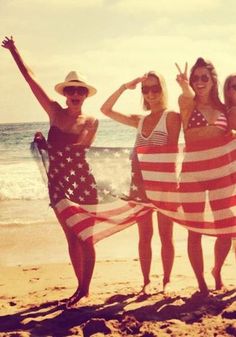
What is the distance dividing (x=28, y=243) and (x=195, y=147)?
432 cm

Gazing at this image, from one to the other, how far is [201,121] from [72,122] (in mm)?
1210

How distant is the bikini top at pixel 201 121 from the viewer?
4504 mm

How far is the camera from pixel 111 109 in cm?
489

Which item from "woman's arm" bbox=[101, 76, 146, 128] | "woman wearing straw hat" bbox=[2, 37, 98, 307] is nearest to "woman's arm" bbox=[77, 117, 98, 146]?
"woman wearing straw hat" bbox=[2, 37, 98, 307]

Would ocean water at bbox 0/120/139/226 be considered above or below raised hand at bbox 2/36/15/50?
below

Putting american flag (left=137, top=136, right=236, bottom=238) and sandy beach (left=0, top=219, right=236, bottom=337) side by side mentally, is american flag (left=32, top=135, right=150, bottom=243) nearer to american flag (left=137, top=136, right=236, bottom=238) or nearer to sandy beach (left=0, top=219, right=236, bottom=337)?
american flag (left=137, top=136, right=236, bottom=238)

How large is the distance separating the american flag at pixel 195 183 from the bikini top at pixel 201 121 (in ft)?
0.55

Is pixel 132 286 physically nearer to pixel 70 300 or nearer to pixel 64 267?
pixel 70 300

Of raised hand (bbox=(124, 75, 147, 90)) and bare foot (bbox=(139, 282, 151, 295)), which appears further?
bare foot (bbox=(139, 282, 151, 295))

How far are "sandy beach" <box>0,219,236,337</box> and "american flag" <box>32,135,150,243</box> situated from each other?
2.48 ft

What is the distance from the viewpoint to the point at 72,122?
15.5 feet

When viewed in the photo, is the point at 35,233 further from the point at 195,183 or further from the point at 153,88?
the point at 153,88

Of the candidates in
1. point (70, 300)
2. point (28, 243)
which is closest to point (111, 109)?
point (70, 300)

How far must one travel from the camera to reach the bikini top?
4.50 metres
